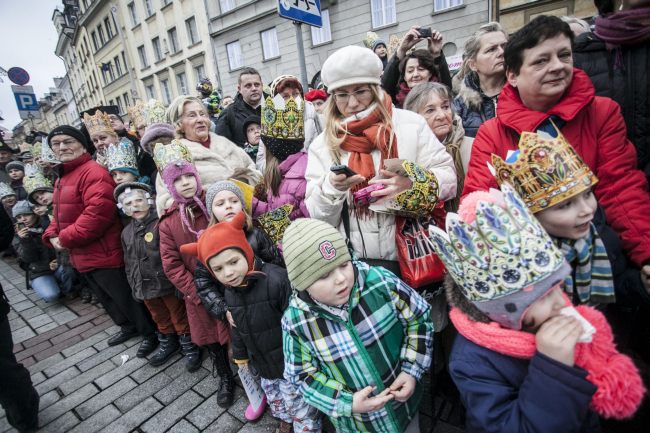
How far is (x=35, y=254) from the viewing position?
196 inches

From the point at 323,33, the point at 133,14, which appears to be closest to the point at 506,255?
the point at 323,33

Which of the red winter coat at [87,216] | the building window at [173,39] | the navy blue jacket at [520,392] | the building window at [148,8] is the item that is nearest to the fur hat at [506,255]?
the navy blue jacket at [520,392]

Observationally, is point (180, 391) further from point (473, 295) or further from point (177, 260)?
point (473, 295)

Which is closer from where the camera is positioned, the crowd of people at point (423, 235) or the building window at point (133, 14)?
the crowd of people at point (423, 235)

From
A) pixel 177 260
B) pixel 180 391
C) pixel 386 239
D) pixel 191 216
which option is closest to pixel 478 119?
pixel 386 239

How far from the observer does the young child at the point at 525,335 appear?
94 cm

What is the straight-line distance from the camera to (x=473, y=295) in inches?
42.7

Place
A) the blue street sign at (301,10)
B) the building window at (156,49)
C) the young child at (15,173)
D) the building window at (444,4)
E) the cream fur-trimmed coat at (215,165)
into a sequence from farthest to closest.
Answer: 1. the building window at (156,49)
2. the building window at (444,4)
3. the young child at (15,173)
4. the blue street sign at (301,10)
5. the cream fur-trimmed coat at (215,165)

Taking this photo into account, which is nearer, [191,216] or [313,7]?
[191,216]

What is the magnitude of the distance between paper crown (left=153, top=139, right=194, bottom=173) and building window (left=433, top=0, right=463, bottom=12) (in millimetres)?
13304

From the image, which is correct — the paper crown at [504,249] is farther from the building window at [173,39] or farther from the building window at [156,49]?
the building window at [156,49]

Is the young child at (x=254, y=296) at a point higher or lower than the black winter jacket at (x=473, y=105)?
lower

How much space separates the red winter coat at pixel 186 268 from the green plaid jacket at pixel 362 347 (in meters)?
1.29

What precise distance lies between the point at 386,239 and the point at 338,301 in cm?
53
